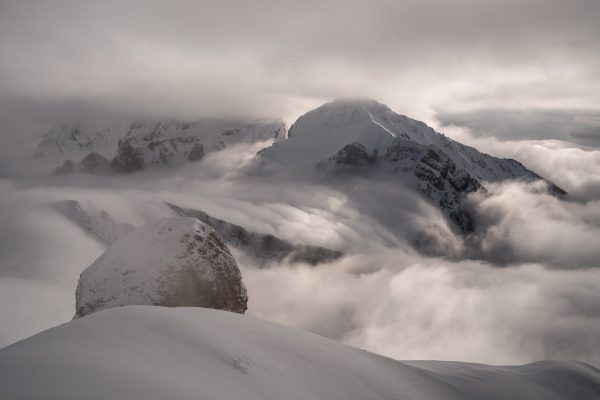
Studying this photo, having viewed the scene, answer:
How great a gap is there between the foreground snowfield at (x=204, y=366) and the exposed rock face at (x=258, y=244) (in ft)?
524

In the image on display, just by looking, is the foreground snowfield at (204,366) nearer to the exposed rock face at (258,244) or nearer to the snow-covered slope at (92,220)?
the snow-covered slope at (92,220)

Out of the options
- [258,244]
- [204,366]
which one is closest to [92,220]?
[258,244]

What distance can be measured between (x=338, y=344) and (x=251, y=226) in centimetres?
17831

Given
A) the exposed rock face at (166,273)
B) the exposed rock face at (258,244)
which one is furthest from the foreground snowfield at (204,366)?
the exposed rock face at (258,244)

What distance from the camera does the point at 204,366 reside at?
7.41 meters

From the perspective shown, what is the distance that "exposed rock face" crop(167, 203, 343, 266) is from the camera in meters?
173

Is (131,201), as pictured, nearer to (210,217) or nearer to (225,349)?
(210,217)

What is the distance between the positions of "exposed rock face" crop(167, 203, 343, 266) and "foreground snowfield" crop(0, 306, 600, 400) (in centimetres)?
15961

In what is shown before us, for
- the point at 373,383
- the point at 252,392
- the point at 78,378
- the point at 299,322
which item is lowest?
the point at 299,322

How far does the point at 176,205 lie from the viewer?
173 meters

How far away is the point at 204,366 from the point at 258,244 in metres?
177

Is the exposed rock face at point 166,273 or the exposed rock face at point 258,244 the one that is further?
the exposed rock face at point 258,244

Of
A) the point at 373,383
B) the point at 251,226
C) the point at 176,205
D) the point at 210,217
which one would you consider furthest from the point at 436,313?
the point at 373,383

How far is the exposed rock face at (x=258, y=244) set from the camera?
173 m
